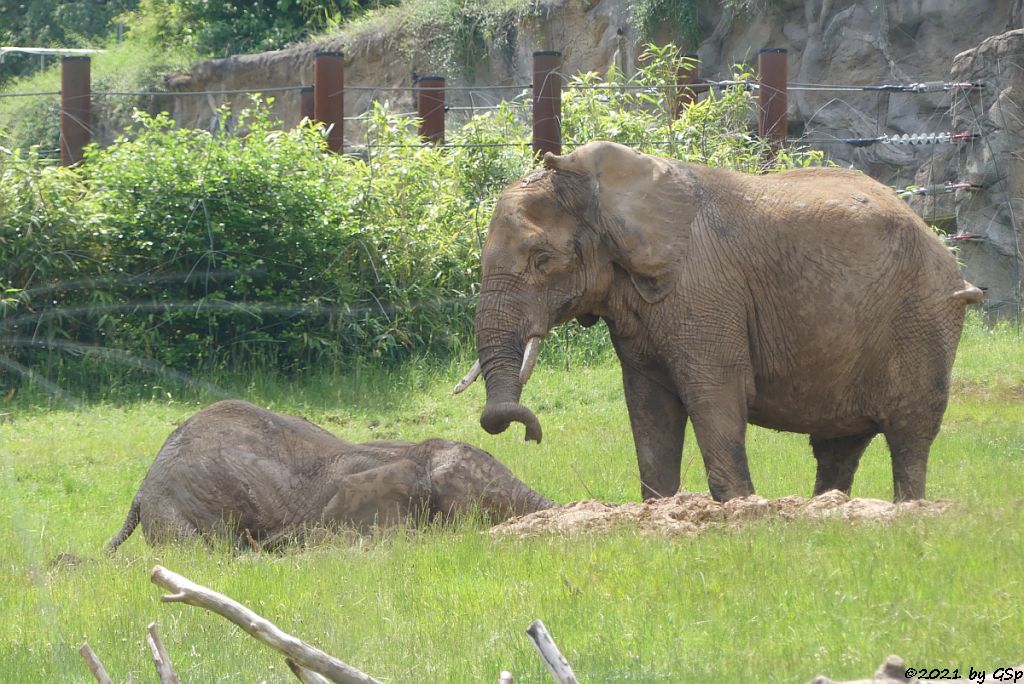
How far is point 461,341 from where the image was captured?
16672 millimetres

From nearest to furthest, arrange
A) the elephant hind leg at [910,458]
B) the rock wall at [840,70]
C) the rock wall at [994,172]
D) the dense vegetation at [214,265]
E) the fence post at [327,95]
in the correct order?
the elephant hind leg at [910,458] → the dense vegetation at [214,265] → the rock wall at [994,172] → the rock wall at [840,70] → the fence post at [327,95]

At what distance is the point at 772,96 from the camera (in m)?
18.4

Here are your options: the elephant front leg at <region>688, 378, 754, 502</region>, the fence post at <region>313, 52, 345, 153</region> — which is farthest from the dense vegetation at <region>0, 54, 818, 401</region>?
the elephant front leg at <region>688, 378, 754, 502</region>

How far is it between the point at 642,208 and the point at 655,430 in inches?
53.5

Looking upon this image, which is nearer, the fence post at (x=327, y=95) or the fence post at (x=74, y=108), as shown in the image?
the fence post at (x=74, y=108)

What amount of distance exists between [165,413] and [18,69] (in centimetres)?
2647

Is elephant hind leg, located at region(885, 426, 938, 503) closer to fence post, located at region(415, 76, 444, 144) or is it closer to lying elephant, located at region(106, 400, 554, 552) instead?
lying elephant, located at region(106, 400, 554, 552)

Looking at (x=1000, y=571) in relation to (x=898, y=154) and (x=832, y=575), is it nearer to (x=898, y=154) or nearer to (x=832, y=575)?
(x=832, y=575)

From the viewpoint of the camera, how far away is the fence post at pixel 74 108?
1791cm

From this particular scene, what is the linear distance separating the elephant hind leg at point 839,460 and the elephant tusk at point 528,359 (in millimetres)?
2217

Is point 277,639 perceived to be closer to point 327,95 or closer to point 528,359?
point 528,359

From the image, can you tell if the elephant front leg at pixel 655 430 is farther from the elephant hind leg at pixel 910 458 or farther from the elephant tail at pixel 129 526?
the elephant tail at pixel 129 526

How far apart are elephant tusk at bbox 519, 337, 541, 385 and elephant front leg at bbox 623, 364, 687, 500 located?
0.73 m

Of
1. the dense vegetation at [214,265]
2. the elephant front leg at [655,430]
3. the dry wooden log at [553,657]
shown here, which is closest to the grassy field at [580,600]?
the elephant front leg at [655,430]
